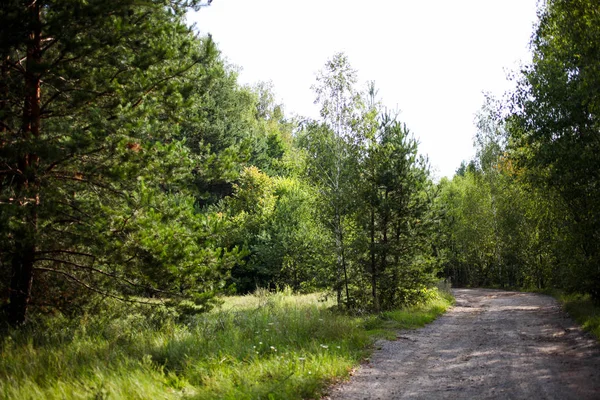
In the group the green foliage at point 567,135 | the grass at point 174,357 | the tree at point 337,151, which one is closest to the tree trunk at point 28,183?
the grass at point 174,357

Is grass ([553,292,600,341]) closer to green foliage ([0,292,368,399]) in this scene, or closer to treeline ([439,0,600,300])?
treeline ([439,0,600,300])

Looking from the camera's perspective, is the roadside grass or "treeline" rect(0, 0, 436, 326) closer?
"treeline" rect(0, 0, 436, 326)

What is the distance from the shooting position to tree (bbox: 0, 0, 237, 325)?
7.59 metres

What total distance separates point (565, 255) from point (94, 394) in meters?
15.1

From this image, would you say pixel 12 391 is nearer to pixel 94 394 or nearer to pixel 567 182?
pixel 94 394

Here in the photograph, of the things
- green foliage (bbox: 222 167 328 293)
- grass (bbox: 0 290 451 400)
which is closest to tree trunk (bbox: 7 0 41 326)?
grass (bbox: 0 290 451 400)

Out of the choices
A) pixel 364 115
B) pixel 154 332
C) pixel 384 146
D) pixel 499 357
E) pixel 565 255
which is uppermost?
pixel 364 115

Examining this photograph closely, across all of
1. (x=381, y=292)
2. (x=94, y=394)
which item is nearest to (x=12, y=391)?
(x=94, y=394)

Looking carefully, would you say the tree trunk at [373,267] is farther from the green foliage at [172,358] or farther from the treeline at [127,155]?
the treeline at [127,155]

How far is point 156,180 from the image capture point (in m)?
8.54

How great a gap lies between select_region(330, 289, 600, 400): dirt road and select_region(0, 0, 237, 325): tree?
13.0 feet

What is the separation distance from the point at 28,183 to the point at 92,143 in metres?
1.78

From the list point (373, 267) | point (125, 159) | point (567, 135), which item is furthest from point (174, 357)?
point (567, 135)

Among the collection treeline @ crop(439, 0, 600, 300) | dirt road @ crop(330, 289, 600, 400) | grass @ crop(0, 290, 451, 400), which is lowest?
dirt road @ crop(330, 289, 600, 400)
